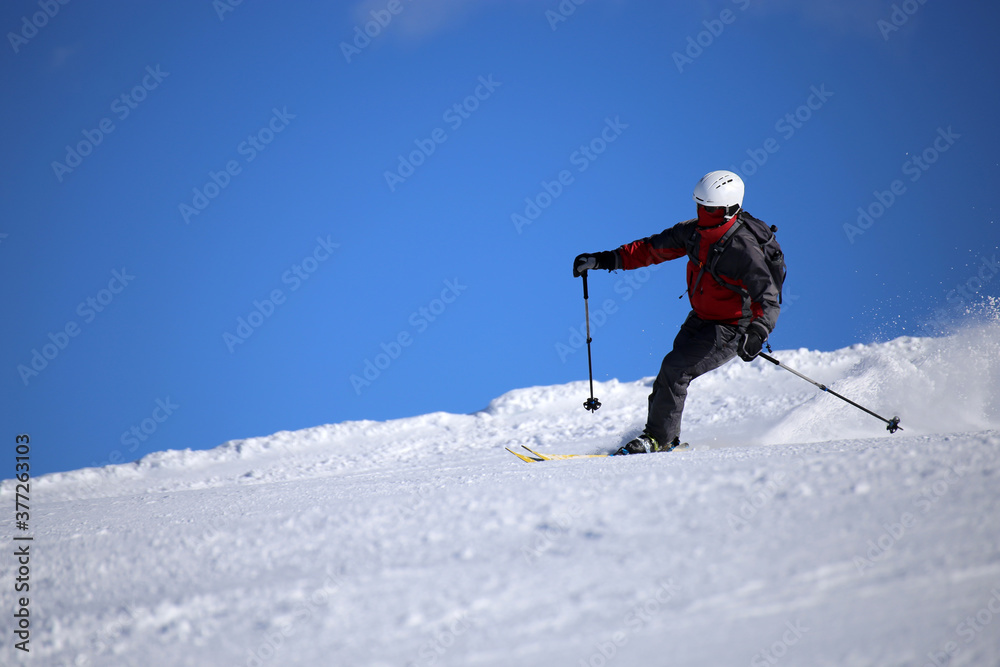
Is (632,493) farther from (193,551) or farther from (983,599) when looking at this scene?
(193,551)

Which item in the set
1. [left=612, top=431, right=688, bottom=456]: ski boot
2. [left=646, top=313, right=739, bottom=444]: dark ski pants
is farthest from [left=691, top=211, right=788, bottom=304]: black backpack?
[left=612, top=431, right=688, bottom=456]: ski boot

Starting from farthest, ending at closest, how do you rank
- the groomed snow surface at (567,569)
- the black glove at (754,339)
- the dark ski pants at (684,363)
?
1. the dark ski pants at (684,363)
2. the black glove at (754,339)
3. the groomed snow surface at (567,569)

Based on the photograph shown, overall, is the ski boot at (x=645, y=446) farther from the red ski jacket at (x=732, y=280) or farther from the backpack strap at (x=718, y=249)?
the backpack strap at (x=718, y=249)

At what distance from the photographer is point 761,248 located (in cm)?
536

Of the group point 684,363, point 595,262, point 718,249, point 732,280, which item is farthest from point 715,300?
point 595,262

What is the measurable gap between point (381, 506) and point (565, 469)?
111cm

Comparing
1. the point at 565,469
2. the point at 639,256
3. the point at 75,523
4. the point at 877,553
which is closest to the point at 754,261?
the point at 639,256

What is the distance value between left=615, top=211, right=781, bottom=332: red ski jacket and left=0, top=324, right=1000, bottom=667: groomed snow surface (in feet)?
5.50

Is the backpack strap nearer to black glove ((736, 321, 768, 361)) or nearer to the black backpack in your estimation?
the black backpack

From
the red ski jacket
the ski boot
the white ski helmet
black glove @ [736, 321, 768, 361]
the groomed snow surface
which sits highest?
the white ski helmet

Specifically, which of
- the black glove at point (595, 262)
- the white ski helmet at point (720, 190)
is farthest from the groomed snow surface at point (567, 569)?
the black glove at point (595, 262)

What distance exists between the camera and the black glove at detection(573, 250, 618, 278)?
6186 mm

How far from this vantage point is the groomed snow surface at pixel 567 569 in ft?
6.61

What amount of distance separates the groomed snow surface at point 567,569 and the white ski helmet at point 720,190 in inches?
85.6
